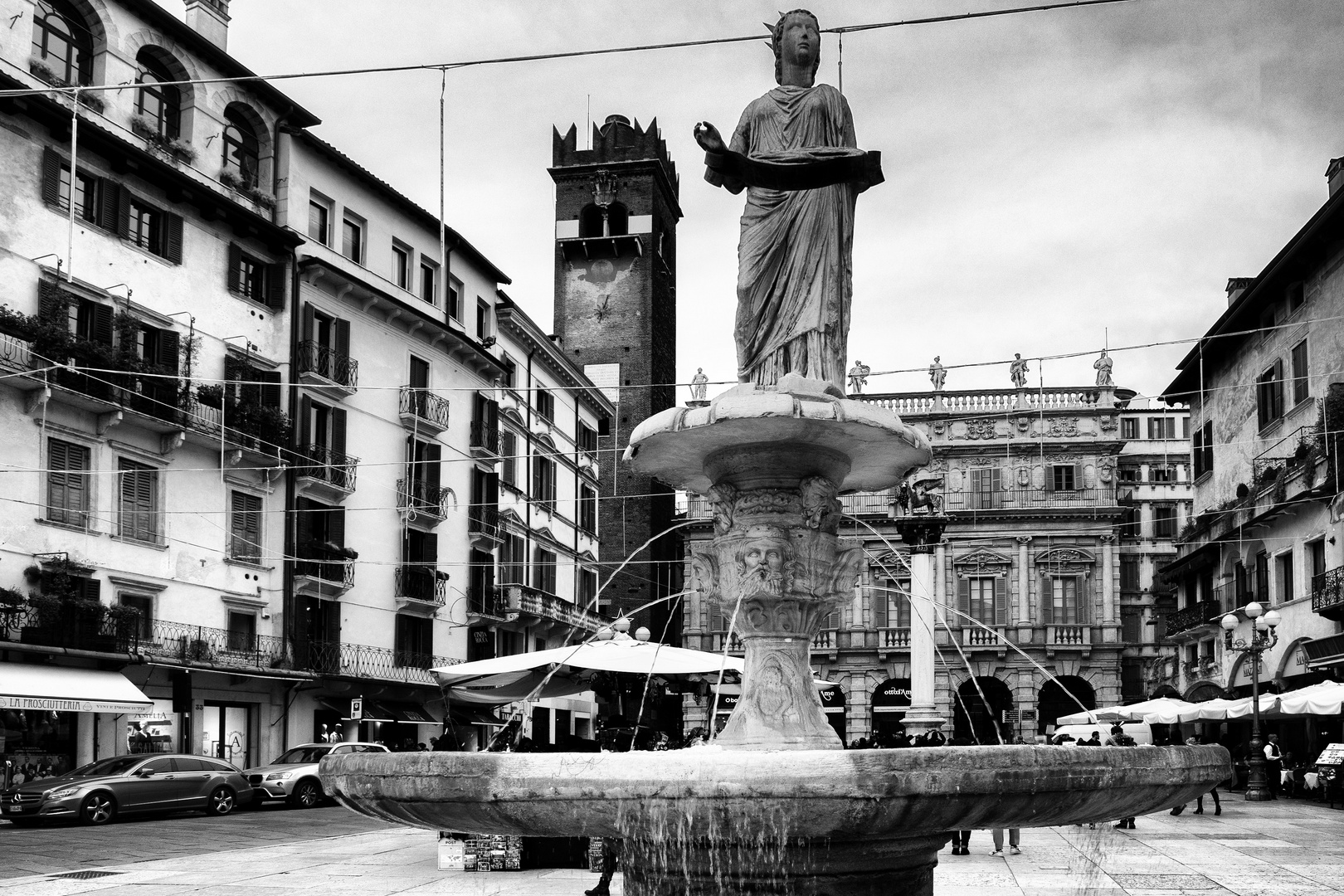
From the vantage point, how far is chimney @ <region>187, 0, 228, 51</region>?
34531 millimetres

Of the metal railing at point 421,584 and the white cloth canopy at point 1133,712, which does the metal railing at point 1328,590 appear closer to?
the white cloth canopy at point 1133,712

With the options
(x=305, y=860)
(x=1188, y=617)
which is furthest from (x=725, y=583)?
(x=1188, y=617)

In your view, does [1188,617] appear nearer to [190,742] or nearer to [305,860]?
[190,742]

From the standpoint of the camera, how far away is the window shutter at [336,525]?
119 ft

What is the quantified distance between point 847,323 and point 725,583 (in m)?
2.06

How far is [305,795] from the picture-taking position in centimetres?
2875

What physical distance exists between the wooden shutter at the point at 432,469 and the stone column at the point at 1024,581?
30002 mm

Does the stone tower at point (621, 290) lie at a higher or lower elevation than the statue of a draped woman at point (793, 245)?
higher

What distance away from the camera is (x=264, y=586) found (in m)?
33.6

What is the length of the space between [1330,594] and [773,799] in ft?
93.9

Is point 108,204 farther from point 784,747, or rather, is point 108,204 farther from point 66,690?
point 784,747

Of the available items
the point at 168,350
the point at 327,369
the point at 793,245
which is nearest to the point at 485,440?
the point at 327,369

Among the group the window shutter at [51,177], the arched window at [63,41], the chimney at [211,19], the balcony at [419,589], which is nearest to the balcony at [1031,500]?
the balcony at [419,589]

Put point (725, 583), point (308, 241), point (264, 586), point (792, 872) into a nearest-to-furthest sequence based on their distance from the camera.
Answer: point (792, 872) → point (725, 583) → point (264, 586) → point (308, 241)
